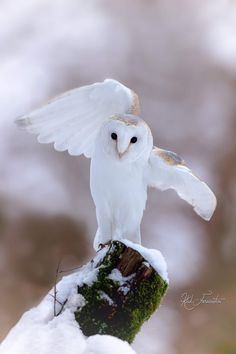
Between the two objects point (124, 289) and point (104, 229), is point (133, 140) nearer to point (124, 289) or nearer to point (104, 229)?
point (104, 229)

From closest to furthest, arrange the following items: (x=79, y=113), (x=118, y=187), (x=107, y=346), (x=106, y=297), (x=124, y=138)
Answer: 1. (x=107, y=346)
2. (x=106, y=297)
3. (x=124, y=138)
4. (x=118, y=187)
5. (x=79, y=113)

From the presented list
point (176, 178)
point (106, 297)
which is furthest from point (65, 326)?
point (176, 178)

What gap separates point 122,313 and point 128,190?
617mm

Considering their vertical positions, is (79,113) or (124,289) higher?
(79,113)

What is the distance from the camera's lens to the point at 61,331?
4.60ft

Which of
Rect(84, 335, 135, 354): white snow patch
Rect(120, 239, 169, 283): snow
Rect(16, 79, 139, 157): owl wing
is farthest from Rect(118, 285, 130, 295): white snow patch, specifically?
Rect(16, 79, 139, 157): owl wing

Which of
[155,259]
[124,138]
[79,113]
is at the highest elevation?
[79,113]

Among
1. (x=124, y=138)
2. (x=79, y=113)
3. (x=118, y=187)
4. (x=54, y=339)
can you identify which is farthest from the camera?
(x=79, y=113)

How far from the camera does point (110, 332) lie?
1.50 metres

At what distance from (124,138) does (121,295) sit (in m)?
0.60

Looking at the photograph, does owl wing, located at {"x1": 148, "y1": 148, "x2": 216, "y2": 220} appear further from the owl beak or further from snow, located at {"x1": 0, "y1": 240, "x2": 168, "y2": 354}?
snow, located at {"x1": 0, "y1": 240, "x2": 168, "y2": 354}

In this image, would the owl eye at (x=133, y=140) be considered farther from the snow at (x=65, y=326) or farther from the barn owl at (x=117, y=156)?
the snow at (x=65, y=326)

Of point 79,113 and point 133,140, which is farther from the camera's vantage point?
point 79,113

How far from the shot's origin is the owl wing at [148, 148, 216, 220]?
2.10m
